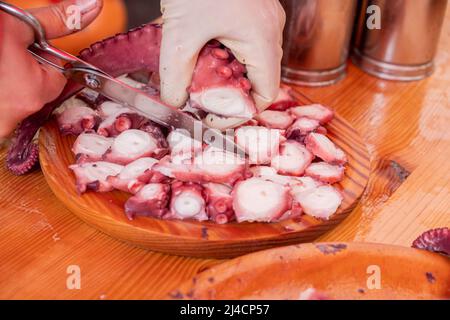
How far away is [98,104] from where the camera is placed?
161cm

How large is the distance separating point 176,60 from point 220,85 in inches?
4.6

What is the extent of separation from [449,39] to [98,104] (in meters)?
1.40

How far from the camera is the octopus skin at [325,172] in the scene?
56.2 inches

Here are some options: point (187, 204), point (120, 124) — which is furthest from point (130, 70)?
point (187, 204)

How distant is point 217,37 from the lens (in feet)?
4.55

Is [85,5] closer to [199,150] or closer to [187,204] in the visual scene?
[199,150]

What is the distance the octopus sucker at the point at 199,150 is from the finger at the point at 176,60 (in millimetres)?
26

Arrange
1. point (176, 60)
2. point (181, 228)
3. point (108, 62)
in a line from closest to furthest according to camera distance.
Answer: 1. point (181, 228)
2. point (176, 60)
3. point (108, 62)

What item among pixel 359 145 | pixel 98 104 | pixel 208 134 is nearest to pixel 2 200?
pixel 98 104

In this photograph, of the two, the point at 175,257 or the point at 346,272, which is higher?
the point at 346,272

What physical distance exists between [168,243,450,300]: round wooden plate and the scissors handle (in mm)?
658

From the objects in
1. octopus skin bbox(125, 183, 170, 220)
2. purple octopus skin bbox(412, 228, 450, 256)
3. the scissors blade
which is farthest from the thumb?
purple octopus skin bbox(412, 228, 450, 256)

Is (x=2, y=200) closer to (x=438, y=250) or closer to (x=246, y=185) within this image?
(x=246, y=185)

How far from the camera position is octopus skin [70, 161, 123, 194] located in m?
1.34
